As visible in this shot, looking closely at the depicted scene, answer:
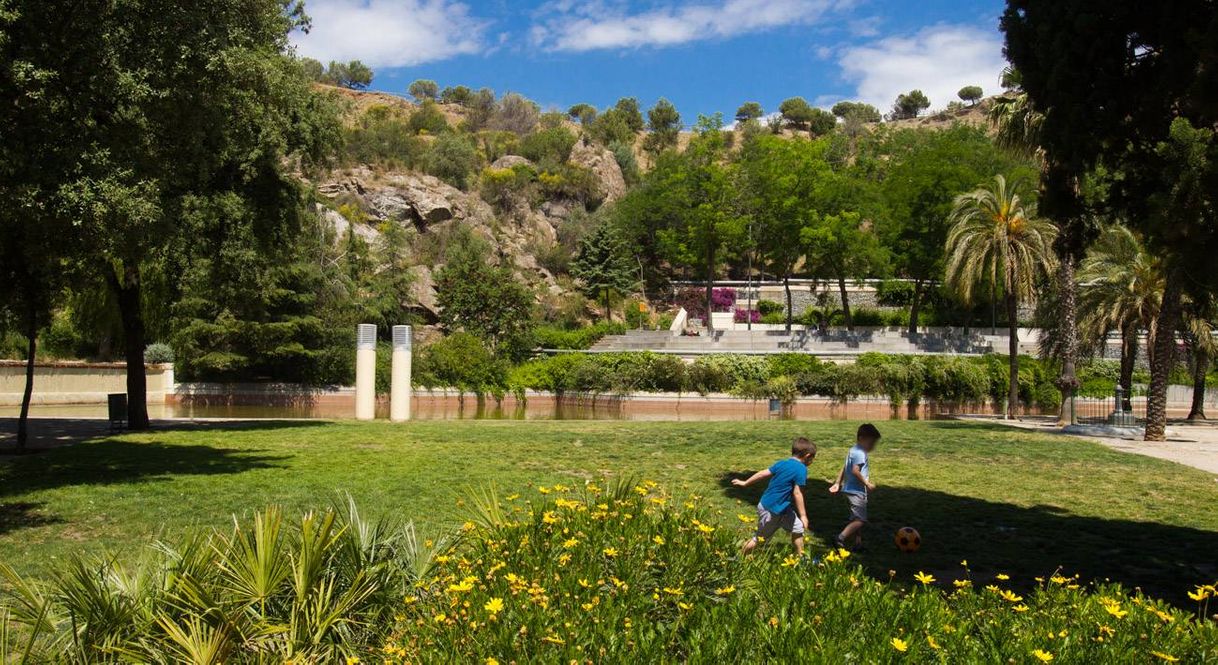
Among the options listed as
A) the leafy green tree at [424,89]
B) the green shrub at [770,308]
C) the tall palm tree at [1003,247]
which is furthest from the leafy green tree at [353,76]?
the tall palm tree at [1003,247]

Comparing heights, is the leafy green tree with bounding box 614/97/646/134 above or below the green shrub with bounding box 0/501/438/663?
above

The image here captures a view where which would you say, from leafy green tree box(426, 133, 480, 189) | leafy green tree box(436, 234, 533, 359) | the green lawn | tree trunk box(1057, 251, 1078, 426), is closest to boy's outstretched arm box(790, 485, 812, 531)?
the green lawn

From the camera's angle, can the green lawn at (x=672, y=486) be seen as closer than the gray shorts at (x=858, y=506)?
No

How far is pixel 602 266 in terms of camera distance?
6088cm

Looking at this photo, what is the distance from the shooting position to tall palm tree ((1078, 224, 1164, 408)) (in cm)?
2931

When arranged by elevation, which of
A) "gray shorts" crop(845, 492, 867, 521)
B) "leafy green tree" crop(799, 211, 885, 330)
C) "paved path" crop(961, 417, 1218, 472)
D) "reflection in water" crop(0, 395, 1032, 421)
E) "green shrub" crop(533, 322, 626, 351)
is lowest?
"reflection in water" crop(0, 395, 1032, 421)

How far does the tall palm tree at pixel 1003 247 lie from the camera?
30328 millimetres

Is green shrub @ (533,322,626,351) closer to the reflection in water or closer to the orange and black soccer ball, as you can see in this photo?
the reflection in water

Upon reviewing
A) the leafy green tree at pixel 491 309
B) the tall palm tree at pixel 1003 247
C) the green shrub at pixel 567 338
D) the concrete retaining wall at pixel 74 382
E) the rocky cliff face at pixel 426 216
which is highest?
the rocky cliff face at pixel 426 216

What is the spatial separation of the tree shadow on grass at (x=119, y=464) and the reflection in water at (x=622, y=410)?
16048 mm

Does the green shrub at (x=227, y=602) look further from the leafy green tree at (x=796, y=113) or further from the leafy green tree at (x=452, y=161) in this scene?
the leafy green tree at (x=796, y=113)

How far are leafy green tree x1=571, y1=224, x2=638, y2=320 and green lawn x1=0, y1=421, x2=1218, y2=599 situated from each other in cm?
3926

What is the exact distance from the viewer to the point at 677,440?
19.7 m

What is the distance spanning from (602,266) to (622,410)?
85.0 feet
